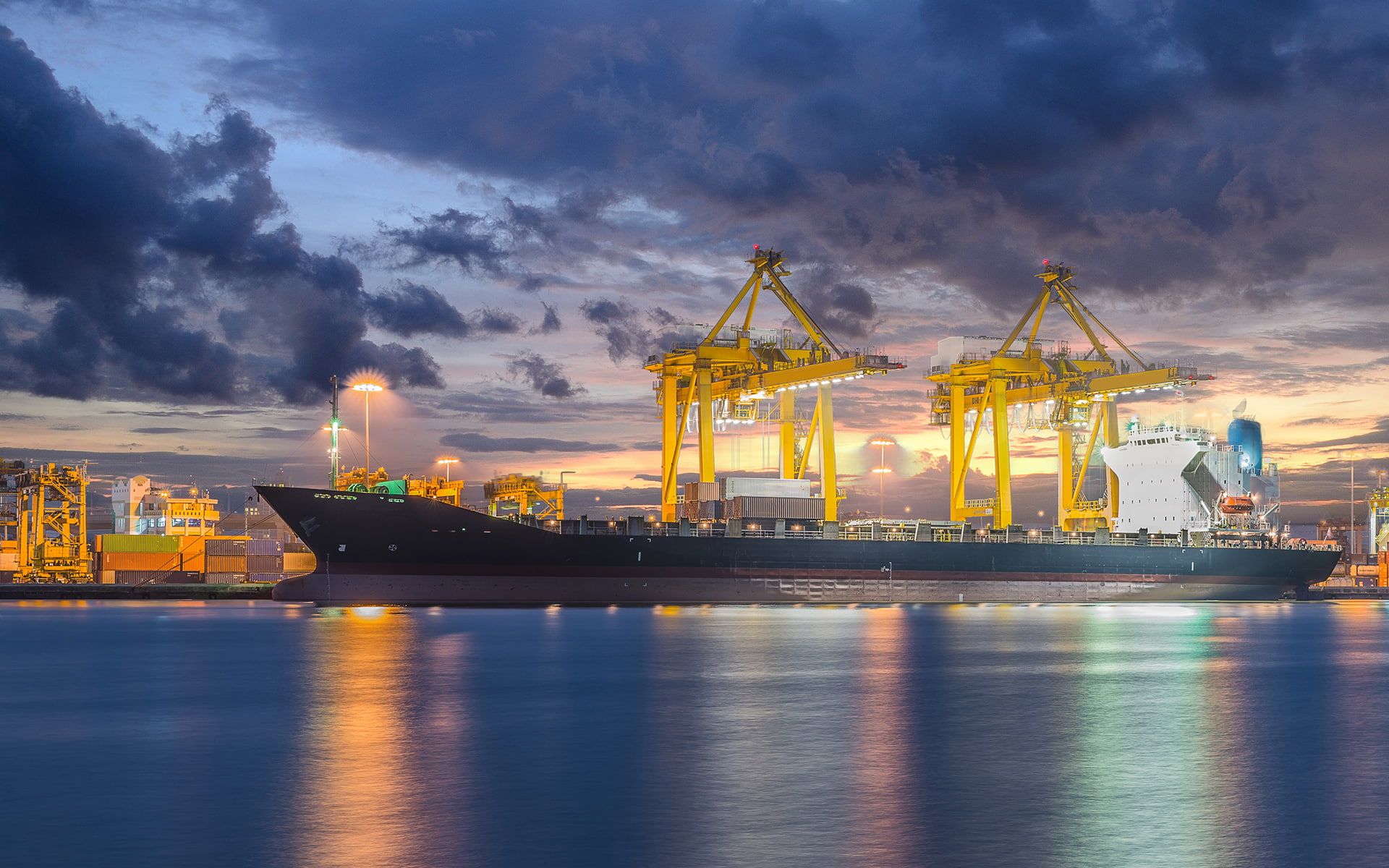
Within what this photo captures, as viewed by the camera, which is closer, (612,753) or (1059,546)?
(612,753)

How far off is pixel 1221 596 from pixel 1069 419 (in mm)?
13923

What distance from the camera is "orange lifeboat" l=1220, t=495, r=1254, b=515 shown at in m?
76.2

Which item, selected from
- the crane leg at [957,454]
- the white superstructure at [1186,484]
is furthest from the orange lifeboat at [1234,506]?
the crane leg at [957,454]

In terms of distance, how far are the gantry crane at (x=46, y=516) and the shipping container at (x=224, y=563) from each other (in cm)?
889

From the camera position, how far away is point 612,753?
15125 millimetres

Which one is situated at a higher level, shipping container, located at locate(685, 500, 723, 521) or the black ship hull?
shipping container, located at locate(685, 500, 723, 521)

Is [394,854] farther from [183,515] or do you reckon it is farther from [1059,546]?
[183,515]

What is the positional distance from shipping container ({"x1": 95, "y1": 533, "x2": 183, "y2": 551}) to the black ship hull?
144 feet

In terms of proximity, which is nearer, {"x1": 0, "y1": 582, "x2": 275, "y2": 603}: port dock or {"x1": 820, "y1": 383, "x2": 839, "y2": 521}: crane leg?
{"x1": 820, "y1": 383, "x2": 839, "y2": 521}: crane leg

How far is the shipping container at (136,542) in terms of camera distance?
102 m

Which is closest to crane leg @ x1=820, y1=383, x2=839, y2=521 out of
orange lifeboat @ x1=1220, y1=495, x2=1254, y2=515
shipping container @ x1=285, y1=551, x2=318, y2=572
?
orange lifeboat @ x1=1220, y1=495, x2=1254, y2=515

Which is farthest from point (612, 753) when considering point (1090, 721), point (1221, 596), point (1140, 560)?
point (1221, 596)

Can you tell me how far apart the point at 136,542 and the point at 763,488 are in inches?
2381

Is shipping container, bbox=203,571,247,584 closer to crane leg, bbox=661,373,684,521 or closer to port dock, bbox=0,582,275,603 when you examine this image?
port dock, bbox=0,582,275,603
